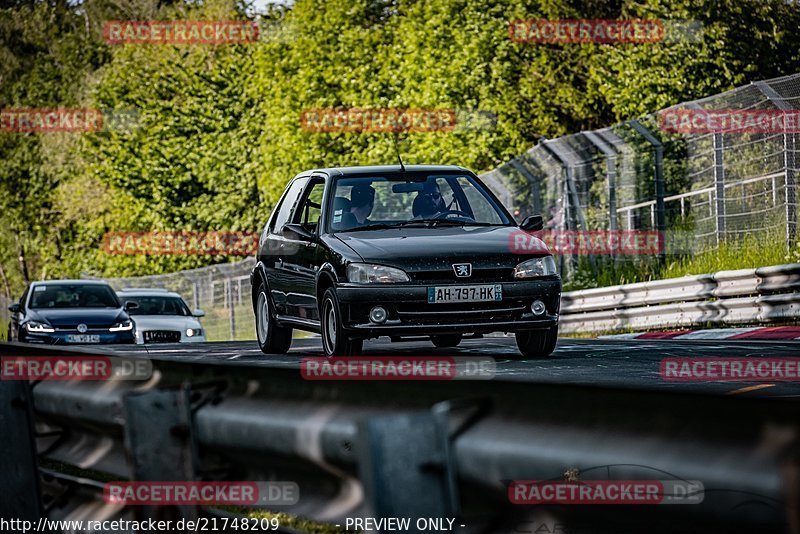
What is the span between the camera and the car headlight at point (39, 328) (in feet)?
75.8

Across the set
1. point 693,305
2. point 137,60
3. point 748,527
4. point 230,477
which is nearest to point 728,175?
point 693,305

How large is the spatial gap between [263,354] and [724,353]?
4.69 metres

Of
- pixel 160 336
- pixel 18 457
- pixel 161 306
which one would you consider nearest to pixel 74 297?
pixel 160 336

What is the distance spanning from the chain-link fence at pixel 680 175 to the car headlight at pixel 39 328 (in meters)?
7.87

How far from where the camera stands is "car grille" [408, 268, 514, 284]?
11227 mm

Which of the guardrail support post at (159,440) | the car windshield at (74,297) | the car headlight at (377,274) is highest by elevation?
the guardrail support post at (159,440)

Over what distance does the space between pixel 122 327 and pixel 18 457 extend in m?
19.3

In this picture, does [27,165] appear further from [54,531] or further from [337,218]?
[54,531]

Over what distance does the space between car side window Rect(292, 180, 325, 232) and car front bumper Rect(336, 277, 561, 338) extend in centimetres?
193

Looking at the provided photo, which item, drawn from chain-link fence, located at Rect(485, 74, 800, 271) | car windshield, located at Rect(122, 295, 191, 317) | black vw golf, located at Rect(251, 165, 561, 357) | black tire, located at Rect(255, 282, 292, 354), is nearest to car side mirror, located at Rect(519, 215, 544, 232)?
black vw golf, located at Rect(251, 165, 561, 357)

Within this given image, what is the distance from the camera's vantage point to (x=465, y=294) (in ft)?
37.2

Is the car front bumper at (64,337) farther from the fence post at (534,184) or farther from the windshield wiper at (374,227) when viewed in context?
the windshield wiper at (374,227)

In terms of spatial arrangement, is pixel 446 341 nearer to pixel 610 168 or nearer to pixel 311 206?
pixel 311 206

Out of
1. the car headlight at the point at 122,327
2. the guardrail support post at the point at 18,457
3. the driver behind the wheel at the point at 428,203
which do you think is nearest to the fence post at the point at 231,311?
the car headlight at the point at 122,327
